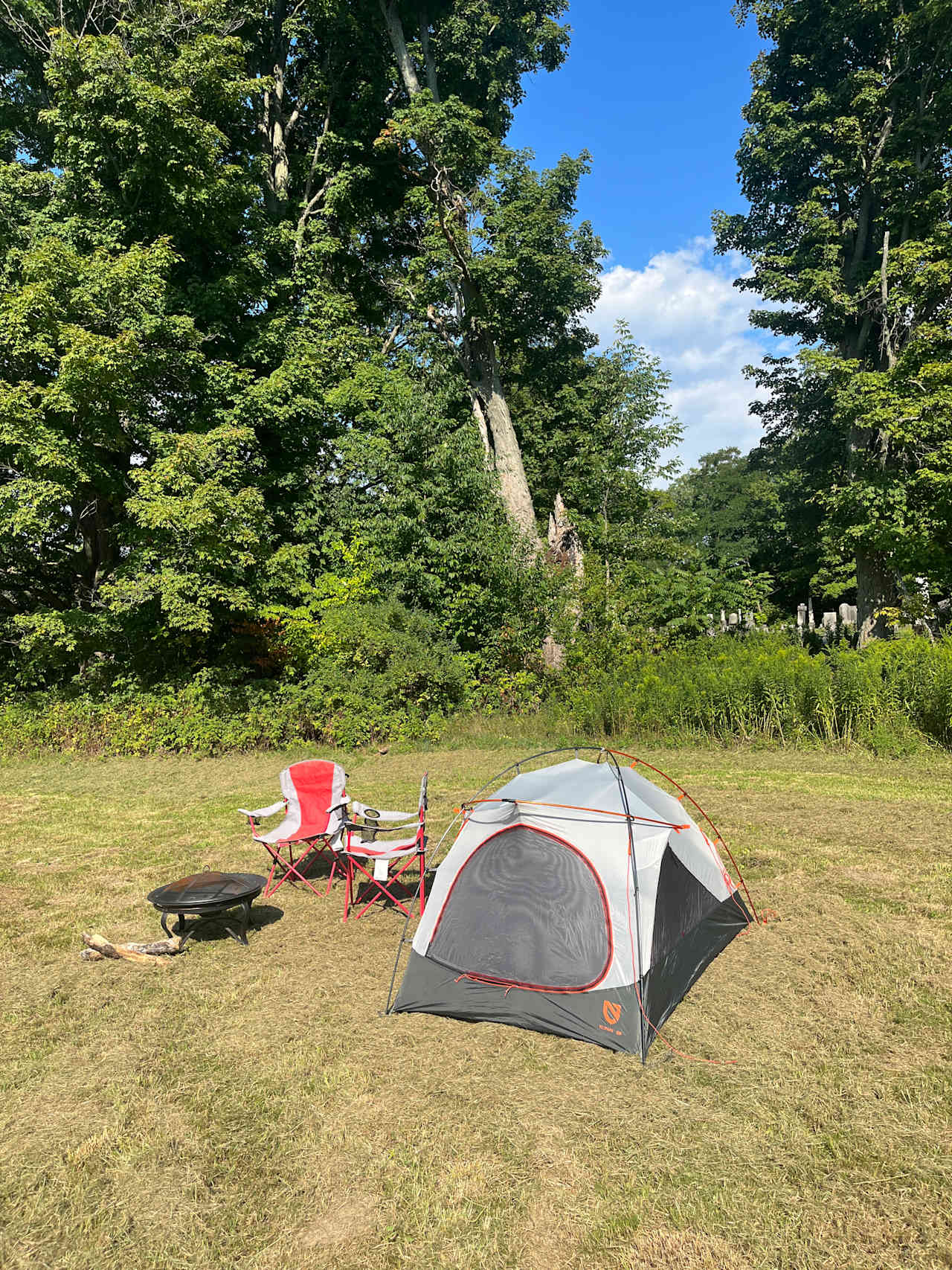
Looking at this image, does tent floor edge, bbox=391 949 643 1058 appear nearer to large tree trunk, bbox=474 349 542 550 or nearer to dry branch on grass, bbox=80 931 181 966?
dry branch on grass, bbox=80 931 181 966

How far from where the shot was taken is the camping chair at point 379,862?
5.33 meters

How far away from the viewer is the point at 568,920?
13.0 feet

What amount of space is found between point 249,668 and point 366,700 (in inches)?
117

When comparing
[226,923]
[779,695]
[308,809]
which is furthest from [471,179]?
[226,923]

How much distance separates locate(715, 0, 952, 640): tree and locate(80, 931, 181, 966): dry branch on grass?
13.7m

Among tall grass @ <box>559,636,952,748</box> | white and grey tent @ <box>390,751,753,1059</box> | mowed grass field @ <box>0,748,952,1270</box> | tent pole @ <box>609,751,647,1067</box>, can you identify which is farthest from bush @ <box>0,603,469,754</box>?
tent pole @ <box>609,751,647,1067</box>

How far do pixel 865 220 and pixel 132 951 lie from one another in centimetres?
1917

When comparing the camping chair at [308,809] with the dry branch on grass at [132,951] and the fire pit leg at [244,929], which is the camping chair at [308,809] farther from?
the dry branch on grass at [132,951]

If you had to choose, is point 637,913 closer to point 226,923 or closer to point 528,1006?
point 528,1006

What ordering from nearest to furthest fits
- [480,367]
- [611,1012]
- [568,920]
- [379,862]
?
[611,1012]
[568,920]
[379,862]
[480,367]

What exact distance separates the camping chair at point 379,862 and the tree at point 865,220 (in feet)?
39.1

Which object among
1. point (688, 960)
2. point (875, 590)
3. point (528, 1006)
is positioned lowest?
point (528, 1006)

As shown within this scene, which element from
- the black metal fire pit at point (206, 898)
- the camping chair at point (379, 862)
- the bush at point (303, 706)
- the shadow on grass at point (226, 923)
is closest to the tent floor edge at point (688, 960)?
the camping chair at point (379, 862)

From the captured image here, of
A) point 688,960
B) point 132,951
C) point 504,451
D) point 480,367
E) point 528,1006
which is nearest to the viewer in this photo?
point 528,1006
